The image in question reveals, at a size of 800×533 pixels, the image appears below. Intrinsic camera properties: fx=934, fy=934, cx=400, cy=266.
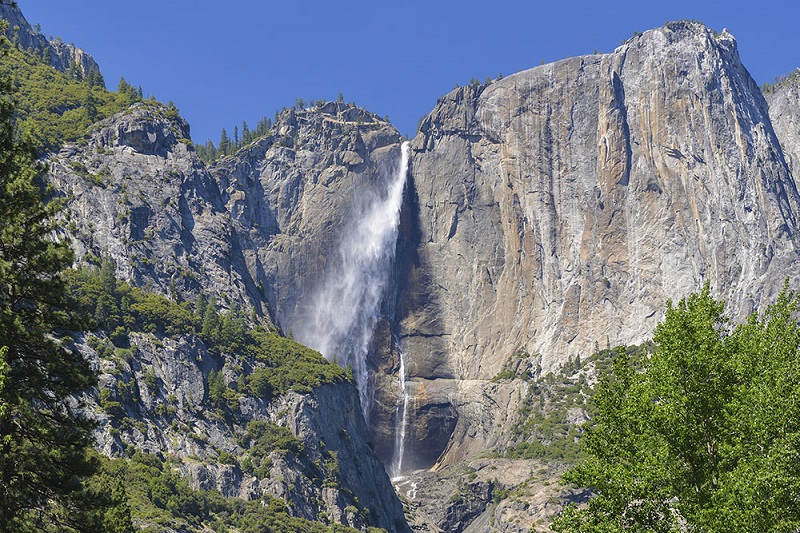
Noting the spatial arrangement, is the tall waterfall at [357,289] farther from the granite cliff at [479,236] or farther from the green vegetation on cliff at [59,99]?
the green vegetation on cliff at [59,99]

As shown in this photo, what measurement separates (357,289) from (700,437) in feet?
535

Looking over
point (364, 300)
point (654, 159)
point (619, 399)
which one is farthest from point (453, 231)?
point (619, 399)

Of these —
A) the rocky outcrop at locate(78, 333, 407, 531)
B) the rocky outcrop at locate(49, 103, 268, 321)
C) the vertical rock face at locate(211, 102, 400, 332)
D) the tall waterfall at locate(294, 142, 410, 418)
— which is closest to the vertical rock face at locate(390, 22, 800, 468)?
the tall waterfall at locate(294, 142, 410, 418)

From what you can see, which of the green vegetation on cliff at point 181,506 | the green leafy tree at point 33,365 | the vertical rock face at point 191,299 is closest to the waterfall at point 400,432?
the vertical rock face at point 191,299

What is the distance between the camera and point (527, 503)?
13475 centimetres

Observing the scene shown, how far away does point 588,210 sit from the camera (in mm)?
181125

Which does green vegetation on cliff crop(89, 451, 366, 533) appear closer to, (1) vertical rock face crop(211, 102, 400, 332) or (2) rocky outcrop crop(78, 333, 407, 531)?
(2) rocky outcrop crop(78, 333, 407, 531)

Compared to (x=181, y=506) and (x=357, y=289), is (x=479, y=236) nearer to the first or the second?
(x=357, y=289)

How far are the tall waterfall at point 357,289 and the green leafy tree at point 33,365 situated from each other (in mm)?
149730

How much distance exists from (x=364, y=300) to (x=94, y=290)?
82745 mm

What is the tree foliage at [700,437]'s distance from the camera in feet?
81.0

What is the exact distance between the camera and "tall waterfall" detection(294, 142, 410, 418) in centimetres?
18362

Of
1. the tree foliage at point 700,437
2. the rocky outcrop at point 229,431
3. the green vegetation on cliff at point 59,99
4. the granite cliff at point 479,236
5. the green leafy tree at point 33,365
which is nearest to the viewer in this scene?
the tree foliage at point 700,437

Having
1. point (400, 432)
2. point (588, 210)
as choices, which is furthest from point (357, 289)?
point (588, 210)
